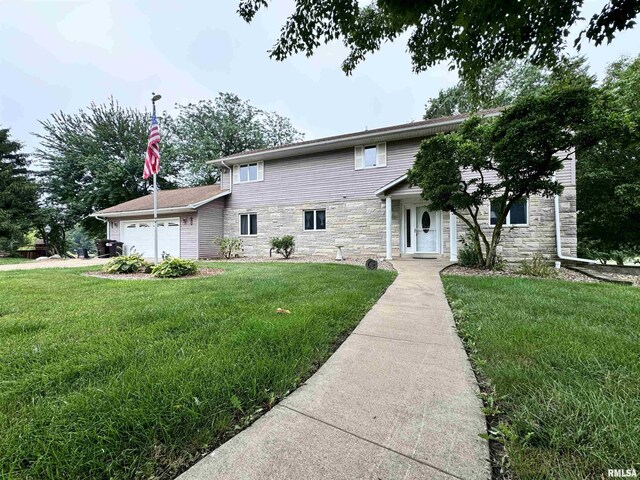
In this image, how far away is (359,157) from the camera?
11.7 metres

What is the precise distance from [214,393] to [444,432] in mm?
1362

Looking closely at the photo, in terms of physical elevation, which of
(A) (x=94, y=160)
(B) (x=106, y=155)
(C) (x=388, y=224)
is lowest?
(C) (x=388, y=224)

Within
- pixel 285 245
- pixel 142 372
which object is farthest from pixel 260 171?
pixel 142 372

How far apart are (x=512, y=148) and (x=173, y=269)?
8.49 m

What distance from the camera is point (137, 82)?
20.4m

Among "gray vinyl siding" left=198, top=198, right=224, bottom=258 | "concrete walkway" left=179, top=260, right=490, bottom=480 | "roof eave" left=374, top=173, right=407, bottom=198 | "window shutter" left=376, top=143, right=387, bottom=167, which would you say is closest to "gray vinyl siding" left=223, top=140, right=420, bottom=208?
"window shutter" left=376, top=143, right=387, bottom=167

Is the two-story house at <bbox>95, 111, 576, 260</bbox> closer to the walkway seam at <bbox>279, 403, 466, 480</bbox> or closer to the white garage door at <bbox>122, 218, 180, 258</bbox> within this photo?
the white garage door at <bbox>122, 218, 180, 258</bbox>

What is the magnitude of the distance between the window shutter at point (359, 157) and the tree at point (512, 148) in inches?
151

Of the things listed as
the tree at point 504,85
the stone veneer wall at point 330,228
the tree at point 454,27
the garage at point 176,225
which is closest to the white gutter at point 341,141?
the tree at point 504,85

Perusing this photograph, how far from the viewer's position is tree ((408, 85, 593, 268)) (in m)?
5.55

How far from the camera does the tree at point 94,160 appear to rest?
2019 centimetres

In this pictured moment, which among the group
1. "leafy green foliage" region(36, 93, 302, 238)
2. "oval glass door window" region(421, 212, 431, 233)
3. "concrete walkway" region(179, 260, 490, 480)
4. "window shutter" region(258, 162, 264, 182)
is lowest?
"concrete walkway" region(179, 260, 490, 480)

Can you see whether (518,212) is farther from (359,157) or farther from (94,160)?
(94,160)

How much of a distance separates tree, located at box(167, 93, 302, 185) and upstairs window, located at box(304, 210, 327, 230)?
1440 centimetres
